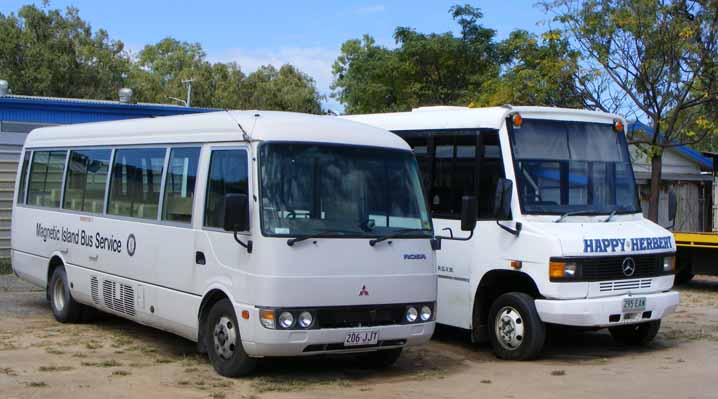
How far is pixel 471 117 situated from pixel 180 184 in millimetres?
3455

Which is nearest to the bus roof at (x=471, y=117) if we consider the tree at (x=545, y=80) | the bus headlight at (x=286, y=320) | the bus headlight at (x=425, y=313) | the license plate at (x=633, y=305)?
the license plate at (x=633, y=305)

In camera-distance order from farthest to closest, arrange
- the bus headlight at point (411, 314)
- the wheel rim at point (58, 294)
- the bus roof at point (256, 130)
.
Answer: the wheel rim at point (58, 294), the bus headlight at point (411, 314), the bus roof at point (256, 130)

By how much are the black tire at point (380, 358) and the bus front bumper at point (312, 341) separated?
0.63 metres

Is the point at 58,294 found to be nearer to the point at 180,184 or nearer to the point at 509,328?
the point at 180,184

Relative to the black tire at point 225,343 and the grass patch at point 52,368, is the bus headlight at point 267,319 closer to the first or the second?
the black tire at point 225,343

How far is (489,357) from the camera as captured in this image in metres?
11.2

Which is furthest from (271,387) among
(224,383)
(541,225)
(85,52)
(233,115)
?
(85,52)

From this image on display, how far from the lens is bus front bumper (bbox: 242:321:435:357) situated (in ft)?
28.8

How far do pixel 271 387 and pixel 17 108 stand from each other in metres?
14.5

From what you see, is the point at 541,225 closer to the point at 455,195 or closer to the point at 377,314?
the point at 455,195

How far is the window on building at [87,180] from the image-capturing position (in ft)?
39.9

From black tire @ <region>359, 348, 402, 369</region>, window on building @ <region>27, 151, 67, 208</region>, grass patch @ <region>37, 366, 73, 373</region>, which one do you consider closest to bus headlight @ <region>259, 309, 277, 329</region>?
black tire @ <region>359, 348, 402, 369</region>

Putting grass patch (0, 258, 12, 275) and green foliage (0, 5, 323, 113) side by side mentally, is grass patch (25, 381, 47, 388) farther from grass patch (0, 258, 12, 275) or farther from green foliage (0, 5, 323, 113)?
green foliage (0, 5, 323, 113)

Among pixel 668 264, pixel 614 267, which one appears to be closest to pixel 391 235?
pixel 614 267
